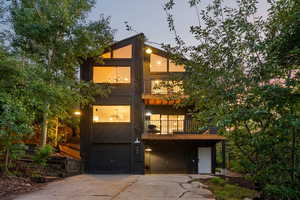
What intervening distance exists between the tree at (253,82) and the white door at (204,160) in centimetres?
888

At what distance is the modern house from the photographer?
12.6 metres

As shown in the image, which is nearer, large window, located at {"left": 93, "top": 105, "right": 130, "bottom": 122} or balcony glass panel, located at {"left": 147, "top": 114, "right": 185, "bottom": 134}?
large window, located at {"left": 93, "top": 105, "right": 130, "bottom": 122}

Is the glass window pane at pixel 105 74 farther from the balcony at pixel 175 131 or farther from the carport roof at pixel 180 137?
the carport roof at pixel 180 137

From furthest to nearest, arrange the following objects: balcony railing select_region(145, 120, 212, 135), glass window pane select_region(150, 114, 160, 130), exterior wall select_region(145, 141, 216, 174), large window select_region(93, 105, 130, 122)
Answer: glass window pane select_region(150, 114, 160, 130) < exterior wall select_region(145, 141, 216, 174) < large window select_region(93, 105, 130, 122) < balcony railing select_region(145, 120, 212, 135)

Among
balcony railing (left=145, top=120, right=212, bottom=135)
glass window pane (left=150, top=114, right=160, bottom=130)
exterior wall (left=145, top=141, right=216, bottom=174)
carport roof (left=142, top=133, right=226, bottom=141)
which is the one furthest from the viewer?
glass window pane (left=150, top=114, right=160, bottom=130)

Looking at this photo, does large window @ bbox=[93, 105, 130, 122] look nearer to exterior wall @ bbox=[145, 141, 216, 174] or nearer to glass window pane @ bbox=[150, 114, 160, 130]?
glass window pane @ bbox=[150, 114, 160, 130]

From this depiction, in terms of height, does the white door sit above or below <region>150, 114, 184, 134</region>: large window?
below

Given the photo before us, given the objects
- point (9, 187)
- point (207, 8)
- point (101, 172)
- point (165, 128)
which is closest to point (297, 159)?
point (207, 8)

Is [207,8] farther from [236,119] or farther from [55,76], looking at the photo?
[55,76]

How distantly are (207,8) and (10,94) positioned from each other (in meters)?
5.99

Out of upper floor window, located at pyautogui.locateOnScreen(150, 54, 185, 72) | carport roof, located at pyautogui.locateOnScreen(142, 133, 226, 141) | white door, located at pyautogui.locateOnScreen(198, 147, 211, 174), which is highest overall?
upper floor window, located at pyautogui.locateOnScreen(150, 54, 185, 72)

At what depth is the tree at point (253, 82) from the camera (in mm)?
3312

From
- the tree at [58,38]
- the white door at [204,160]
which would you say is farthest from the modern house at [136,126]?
the tree at [58,38]

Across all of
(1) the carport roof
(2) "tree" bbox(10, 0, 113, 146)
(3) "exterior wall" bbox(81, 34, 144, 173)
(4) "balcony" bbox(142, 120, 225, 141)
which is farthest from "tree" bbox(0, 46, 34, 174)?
(4) "balcony" bbox(142, 120, 225, 141)
